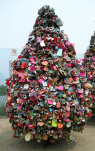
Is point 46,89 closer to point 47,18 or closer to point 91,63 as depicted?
point 47,18

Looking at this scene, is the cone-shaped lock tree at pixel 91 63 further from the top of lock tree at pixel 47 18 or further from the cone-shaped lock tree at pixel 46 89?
the top of lock tree at pixel 47 18

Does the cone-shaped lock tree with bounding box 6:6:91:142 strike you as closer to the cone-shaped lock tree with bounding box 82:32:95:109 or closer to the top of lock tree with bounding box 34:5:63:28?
Result: the top of lock tree with bounding box 34:5:63:28

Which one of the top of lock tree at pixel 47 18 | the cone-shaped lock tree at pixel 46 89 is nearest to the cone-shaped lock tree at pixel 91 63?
the cone-shaped lock tree at pixel 46 89

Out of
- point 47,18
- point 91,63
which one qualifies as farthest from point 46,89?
point 91,63

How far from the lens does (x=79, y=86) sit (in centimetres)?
404

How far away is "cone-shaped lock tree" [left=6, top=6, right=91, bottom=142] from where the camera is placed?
12.0ft

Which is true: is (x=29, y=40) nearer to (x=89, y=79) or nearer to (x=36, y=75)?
(x=36, y=75)

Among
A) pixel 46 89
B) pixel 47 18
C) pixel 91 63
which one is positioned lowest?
pixel 46 89

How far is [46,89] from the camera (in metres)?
3.71

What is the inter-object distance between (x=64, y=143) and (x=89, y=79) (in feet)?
9.19

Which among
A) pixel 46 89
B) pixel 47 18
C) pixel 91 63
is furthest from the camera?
pixel 91 63

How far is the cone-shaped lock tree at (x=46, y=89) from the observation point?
3656 millimetres

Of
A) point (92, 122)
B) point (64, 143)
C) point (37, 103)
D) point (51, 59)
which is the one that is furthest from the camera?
point (92, 122)

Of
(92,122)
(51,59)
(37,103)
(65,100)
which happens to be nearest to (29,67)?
(51,59)
